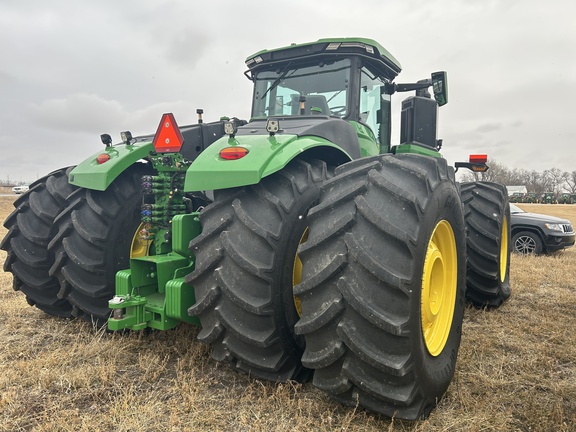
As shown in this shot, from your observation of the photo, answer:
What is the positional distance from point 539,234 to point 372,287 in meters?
9.95

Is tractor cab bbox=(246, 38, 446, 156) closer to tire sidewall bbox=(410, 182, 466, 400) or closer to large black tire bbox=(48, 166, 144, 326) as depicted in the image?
tire sidewall bbox=(410, 182, 466, 400)

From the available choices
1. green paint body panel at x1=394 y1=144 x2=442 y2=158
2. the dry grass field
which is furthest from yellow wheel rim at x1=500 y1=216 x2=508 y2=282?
green paint body panel at x1=394 y1=144 x2=442 y2=158

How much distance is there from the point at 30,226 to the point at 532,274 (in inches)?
285

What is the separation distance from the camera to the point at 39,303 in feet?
12.8

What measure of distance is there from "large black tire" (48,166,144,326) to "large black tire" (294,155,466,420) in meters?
1.82

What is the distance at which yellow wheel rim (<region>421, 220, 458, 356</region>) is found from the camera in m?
2.72

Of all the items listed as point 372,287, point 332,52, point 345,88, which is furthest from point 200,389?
point 332,52

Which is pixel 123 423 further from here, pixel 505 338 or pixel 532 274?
pixel 532 274

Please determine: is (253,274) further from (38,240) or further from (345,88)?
(38,240)

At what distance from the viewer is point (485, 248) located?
4879mm

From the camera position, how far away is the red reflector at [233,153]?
2.57 metres

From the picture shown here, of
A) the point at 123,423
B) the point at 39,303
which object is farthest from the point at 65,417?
the point at 39,303

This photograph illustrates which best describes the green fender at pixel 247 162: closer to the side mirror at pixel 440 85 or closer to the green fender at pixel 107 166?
the green fender at pixel 107 166

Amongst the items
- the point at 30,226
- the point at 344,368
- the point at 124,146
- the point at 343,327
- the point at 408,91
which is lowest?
the point at 344,368
